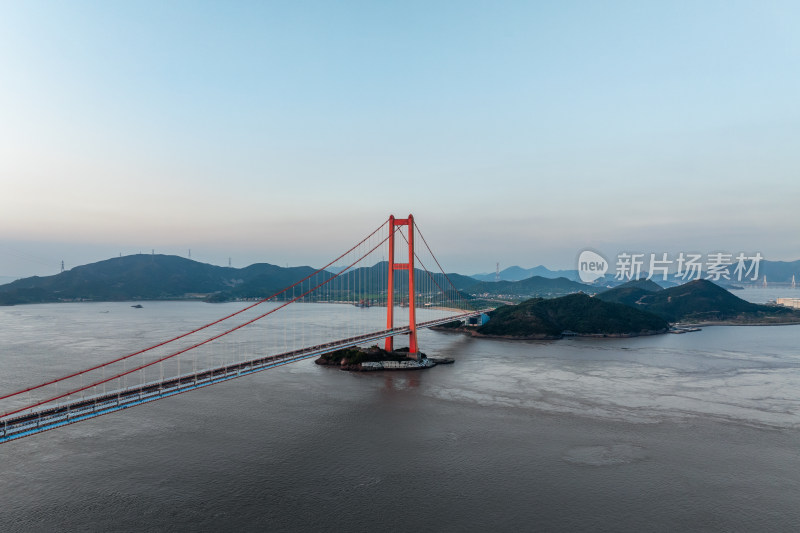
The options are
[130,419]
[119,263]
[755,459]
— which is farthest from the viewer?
[119,263]

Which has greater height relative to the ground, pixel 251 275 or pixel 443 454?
pixel 251 275

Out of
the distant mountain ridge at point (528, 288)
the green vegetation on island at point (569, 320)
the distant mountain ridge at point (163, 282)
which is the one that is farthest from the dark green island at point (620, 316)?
the distant mountain ridge at point (528, 288)

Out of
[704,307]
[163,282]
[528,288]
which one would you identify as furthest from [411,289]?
[163,282]

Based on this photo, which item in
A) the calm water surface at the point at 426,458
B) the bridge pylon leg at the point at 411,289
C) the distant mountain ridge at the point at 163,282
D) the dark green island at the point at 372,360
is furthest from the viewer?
the distant mountain ridge at the point at 163,282

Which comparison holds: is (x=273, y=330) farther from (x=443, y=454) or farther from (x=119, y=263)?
(x=119, y=263)

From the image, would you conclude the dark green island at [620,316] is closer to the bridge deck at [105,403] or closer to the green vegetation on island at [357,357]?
the green vegetation on island at [357,357]

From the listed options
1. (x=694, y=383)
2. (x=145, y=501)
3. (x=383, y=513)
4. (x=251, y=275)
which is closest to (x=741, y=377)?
(x=694, y=383)

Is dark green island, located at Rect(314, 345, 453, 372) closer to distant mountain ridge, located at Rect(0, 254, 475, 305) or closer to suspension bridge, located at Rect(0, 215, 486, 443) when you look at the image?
suspension bridge, located at Rect(0, 215, 486, 443)

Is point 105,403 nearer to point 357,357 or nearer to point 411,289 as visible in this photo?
point 357,357
